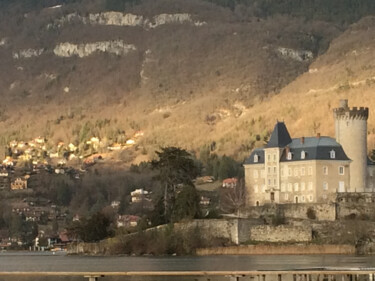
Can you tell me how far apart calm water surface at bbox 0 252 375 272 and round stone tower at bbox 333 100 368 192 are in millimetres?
13663

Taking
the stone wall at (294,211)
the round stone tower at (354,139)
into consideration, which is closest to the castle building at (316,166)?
the round stone tower at (354,139)

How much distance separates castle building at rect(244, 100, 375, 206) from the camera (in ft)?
439

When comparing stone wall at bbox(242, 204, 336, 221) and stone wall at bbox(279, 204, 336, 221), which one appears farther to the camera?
stone wall at bbox(242, 204, 336, 221)

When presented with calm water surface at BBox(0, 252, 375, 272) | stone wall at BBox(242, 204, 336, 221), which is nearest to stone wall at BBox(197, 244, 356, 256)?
stone wall at BBox(242, 204, 336, 221)

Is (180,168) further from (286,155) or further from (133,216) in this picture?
(133,216)

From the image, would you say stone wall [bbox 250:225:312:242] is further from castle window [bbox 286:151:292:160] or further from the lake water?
castle window [bbox 286:151:292:160]

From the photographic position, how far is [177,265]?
110 meters

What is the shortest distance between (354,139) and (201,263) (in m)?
29.2

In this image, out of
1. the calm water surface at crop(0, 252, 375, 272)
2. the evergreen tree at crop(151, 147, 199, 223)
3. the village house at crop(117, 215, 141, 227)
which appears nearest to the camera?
the calm water surface at crop(0, 252, 375, 272)

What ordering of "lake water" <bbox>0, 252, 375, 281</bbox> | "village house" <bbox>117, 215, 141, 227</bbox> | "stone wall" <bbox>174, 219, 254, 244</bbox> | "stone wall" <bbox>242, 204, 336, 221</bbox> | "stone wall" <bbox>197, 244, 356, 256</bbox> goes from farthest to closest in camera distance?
"village house" <bbox>117, 215, 141, 227</bbox>
"stone wall" <bbox>174, 219, 254, 244</bbox>
"stone wall" <bbox>242, 204, 336, 221</bbox>
"stone wall" <bbox>197, 244, 356, 256</bbox>
"lake water" <bbox>0, 252, 375, 281</bbox>

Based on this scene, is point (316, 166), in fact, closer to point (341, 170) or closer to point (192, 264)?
point (341, 170)

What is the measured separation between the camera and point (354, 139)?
13562cm

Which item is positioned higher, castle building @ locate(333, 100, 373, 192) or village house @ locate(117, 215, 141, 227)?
castle building @ locate(333, 100, 373, 192)

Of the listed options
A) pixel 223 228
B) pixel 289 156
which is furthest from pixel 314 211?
pixel 223 228
